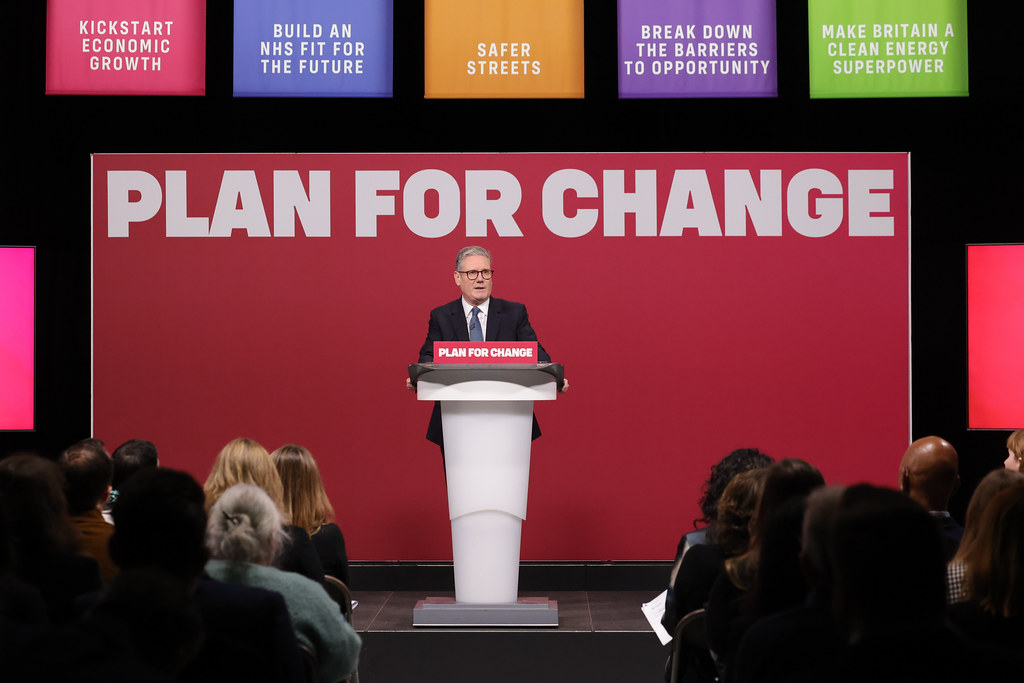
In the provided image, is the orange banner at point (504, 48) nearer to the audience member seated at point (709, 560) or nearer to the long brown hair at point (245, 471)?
the long brown hair at point (245, 471)

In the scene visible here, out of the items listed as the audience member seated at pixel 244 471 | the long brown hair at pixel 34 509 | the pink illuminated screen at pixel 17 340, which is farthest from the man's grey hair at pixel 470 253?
the long brown hair at pixel 34 509

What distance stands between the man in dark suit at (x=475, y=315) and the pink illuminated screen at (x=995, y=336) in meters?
2.79

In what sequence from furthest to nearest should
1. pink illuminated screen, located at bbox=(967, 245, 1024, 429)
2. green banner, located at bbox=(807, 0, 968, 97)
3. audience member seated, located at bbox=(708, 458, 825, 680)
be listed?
1. pink illuminated screen, located at bbox=(967, 245, 1024, 429)
2. green banner, located at bbox=(807, 0, 968, 97)
3. audience member seated, located at bbox=(708, 458, 825, 680)

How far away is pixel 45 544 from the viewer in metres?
2.36

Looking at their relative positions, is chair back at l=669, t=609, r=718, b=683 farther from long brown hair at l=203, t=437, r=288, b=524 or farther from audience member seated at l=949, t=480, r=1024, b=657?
long brown hair at l=203, t=437, r=288, b=524

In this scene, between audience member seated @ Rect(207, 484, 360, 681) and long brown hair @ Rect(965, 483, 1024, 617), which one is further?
audience member seated @ Rect(207, 484, 360, 681)

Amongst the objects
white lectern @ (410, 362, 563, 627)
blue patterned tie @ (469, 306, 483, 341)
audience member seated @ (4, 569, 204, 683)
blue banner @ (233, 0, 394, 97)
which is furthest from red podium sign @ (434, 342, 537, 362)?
audience member seated @ (4, 569, 204, 683)

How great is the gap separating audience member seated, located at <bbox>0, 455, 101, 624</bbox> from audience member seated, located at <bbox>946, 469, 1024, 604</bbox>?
1.91 meters

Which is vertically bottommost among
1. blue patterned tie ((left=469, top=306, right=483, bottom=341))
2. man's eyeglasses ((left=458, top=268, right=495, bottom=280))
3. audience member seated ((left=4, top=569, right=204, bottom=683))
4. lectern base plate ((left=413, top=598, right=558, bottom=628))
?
lectern base plate ((left=413, top=598, right=558, bottom=628))

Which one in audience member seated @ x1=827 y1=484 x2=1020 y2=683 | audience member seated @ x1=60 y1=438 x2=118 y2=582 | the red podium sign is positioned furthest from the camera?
the red podium sign

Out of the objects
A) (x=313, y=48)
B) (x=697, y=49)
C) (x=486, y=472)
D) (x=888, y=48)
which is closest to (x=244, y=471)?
(x=486, y=472)

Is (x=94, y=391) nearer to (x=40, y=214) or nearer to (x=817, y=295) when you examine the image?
(x=40, y=214)

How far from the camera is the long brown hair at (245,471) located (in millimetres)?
3146

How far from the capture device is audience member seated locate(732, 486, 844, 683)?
5.52ft
